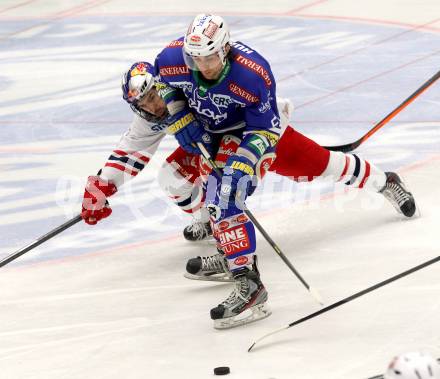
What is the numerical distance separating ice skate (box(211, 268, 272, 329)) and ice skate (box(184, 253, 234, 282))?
462 mm

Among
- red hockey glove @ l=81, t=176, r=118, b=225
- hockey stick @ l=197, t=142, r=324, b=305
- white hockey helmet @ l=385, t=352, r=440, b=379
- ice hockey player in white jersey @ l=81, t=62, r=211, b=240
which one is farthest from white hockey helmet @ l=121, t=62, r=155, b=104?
white hockey helmet @ l=385, t=352, r=440, b=379

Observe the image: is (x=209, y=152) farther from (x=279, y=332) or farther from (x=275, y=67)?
(x=275, y=67)

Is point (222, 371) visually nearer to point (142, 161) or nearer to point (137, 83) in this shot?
point (137, 83)

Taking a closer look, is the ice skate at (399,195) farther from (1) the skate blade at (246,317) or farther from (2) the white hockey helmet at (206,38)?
(2) the white hockey helmet at (206,38)

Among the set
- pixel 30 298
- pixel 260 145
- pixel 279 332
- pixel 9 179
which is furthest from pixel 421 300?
pixel 9 179

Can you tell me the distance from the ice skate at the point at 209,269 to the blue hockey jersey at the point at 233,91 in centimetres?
66

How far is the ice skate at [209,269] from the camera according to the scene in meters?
5.55

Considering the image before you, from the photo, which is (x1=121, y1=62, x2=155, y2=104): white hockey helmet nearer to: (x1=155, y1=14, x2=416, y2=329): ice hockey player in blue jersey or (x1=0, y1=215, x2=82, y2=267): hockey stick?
(x1=155, y1=14, x2=416, y2=329): ice hockey player in blue jersey

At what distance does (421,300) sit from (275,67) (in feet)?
16.6

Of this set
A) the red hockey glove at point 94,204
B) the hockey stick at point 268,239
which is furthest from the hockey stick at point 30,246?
the hockey stick at point 268,239

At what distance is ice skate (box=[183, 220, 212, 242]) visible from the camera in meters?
6.19

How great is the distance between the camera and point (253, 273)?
5.07 meters

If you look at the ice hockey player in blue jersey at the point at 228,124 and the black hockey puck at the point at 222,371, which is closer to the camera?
the black hockey puck at the point at 222,371

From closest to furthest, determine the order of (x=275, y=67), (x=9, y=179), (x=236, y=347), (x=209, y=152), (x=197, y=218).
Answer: (x=236, y=347), (x=209, y=152), (x=197, y=218), (x=9, y=179), (x=275, y=67)
